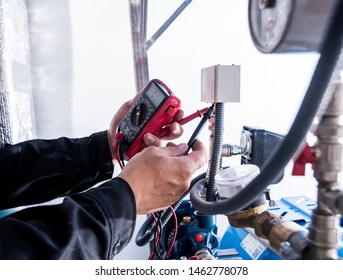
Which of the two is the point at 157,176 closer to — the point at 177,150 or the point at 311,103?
the point at 177,150

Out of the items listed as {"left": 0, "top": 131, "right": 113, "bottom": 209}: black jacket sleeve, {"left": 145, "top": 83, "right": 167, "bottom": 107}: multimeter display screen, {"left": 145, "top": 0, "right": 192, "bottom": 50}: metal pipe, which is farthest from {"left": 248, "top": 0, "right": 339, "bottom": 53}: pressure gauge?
{"left": 145, "top": 0, "right": 192, "bottom": 50}: metal pipe

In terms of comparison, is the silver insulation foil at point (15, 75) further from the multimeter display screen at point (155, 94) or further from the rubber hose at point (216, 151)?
the rubber hose at point (216, 151)

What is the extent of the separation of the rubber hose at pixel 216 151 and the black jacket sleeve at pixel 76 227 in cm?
16

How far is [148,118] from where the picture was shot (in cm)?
67

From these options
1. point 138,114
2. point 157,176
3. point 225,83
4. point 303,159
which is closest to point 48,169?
point 138,114

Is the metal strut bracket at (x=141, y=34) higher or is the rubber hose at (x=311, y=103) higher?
the metal strut bracket at (x=141, y=34)

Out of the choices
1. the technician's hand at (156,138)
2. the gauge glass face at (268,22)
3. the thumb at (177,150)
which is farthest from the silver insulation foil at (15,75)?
the gauge glass face at (268,22)

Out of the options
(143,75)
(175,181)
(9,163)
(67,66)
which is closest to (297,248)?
(175,181)

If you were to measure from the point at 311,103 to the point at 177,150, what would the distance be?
0.33 m

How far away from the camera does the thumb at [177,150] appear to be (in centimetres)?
55

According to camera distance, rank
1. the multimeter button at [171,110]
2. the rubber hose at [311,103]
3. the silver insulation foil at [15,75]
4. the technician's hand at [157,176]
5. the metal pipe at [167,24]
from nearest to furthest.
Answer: the rubber hose at [311,103], the technician's hand at [157,176], the multimeter button at [171,110], the silver insulation foil at [15,75], the metal pipe at [167,24]

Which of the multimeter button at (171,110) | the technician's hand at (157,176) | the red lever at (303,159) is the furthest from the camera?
the multimeter button at (171,110)

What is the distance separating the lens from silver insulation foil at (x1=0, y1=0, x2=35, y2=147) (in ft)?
2.99
